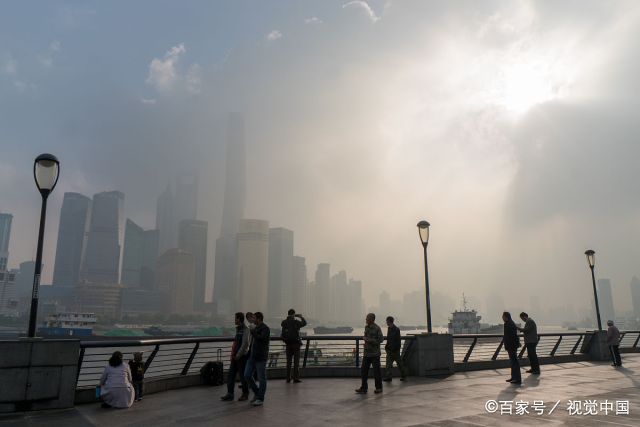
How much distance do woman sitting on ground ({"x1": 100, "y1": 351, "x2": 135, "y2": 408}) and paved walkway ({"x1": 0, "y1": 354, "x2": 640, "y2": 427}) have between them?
21 cm

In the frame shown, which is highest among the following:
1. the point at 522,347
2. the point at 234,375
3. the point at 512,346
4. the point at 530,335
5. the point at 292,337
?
the point at 292,337

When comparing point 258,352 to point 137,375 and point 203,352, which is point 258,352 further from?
Answer: point 137,375

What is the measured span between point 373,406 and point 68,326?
446 ft

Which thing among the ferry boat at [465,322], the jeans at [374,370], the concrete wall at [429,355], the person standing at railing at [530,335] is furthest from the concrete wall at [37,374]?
the ferry boat at [465,322]

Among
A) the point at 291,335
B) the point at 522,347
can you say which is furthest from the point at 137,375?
the point at 522,347

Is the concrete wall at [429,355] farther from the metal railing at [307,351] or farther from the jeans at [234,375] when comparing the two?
the jeans at [234,375]

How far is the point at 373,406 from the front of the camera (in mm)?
9094

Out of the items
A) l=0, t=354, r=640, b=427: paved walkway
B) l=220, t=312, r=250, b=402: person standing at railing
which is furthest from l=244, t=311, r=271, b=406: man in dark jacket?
l=0, t=354, r=640, b=427: paved walkway

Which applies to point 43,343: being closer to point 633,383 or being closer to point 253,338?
point 253,338

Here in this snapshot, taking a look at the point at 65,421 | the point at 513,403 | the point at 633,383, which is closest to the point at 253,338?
the point at 65,421

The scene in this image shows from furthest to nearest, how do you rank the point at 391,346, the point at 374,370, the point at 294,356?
the point at 391,346
the point at 294,356
the point at 374,370

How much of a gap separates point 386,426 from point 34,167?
29.8 ft

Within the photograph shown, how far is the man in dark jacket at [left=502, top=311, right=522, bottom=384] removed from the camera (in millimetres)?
12531

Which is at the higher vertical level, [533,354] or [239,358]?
[239,358]
